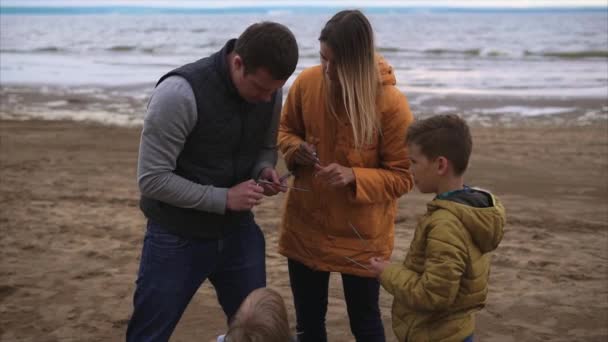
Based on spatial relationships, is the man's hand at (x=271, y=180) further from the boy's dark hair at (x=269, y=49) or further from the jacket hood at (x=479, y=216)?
the jacket hood at (x=479, y=216)

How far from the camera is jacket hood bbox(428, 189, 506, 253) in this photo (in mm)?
2734

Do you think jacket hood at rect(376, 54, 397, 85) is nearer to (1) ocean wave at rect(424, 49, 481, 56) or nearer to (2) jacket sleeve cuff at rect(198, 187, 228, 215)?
(2) jacket sleeve cuff at rect(198, 187, 228, 215)

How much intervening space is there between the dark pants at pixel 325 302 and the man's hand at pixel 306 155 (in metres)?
0.52

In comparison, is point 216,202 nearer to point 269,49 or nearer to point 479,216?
point 269,49

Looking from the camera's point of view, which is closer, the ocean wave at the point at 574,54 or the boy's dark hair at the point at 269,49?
the boy's dark hair at the point at 269,49

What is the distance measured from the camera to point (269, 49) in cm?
282

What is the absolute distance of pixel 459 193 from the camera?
2848mm

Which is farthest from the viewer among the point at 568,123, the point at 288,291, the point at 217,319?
the point at 568,123

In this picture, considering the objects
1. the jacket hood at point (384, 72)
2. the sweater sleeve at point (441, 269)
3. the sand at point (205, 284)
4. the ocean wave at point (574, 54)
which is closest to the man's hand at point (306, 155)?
the jacket hood at point (384, 72)

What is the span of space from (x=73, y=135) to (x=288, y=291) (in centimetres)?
763

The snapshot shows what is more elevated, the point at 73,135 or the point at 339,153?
the point at 339,153

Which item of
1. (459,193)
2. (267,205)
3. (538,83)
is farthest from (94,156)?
(538,83)

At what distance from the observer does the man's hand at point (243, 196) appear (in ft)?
9.91

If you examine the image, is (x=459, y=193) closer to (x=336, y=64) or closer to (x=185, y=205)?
(x=336, y=64)
